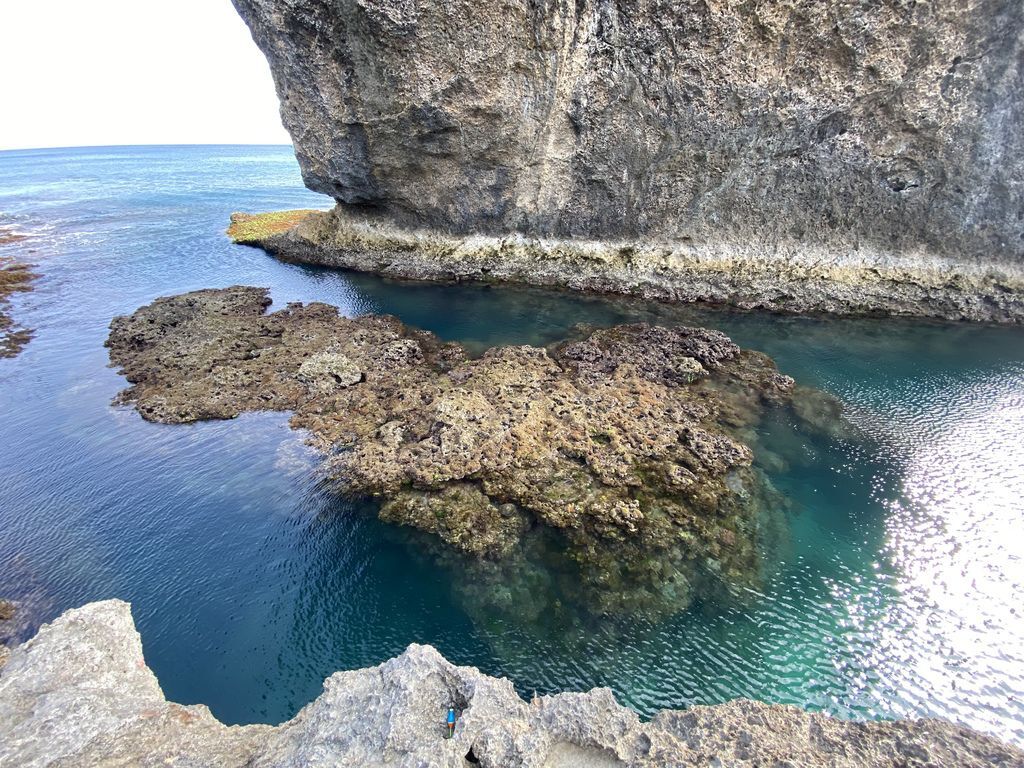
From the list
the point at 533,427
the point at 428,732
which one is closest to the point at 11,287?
the point at 533,427

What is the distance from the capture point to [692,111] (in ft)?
86.9

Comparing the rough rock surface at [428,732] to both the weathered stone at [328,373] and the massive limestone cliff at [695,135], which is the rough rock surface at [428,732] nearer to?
the weathered stone at [328,373]

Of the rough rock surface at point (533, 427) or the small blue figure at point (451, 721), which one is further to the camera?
the rough rock surface at point (533, 427)

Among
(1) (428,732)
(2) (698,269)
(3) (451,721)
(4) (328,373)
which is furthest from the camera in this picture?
(2) (698,269)

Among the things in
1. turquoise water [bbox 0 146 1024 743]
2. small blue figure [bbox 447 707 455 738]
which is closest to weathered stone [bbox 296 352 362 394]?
turquoise water [bbox 0 146 1024 743]

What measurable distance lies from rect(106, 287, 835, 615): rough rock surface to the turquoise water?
37.4 inches

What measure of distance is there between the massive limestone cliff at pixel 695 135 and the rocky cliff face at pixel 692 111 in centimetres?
9

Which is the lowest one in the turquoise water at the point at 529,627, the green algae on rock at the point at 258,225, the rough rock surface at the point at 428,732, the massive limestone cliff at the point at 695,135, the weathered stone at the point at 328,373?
the turquoise water at the point at 529,627

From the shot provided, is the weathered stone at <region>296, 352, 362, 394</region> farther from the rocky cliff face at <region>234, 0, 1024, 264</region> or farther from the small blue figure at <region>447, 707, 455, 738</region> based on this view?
the rocky cliff face at <region>234, 0, 1024, 264</region>

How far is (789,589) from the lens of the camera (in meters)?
12.1

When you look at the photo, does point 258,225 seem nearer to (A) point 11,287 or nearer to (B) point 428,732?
(A) point 11,287

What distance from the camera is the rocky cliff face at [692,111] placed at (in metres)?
23.7

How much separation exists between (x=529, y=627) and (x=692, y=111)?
2650 cm

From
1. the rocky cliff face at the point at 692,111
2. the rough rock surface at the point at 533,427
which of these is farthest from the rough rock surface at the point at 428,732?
the rocky cliff face at the point at 692,111
